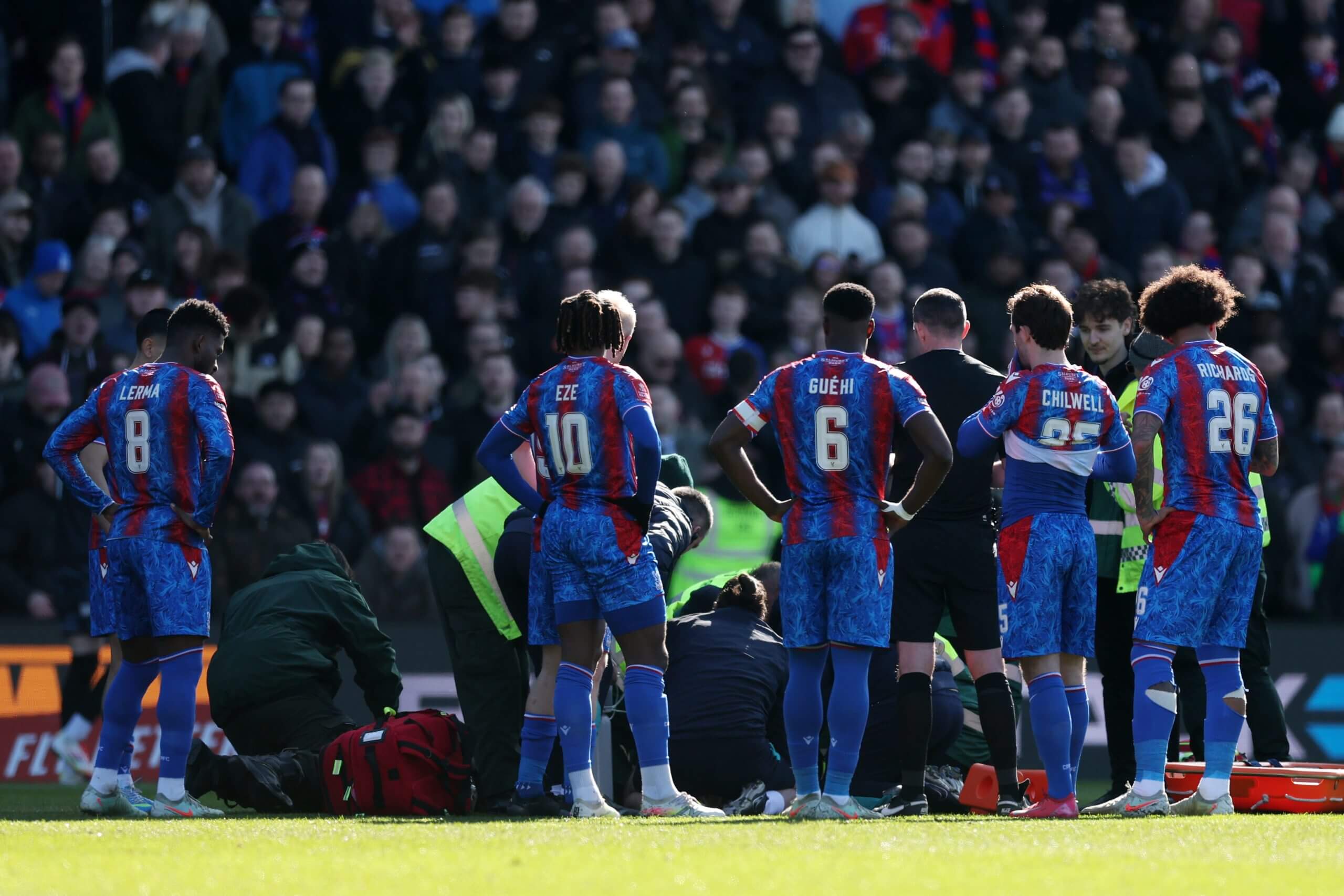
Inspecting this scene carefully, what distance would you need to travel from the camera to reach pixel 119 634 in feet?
28.0

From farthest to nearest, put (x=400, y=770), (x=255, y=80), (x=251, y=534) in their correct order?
(x=255, y=80) < (x=251, y=534) < (x=400, y=770)

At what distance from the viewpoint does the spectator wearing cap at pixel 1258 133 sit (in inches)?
717

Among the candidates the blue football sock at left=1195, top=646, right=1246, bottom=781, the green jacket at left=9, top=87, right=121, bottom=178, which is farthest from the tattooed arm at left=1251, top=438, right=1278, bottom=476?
the green jacket at left=9, top=87, right=121, bottom=178

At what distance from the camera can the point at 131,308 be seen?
1325cm

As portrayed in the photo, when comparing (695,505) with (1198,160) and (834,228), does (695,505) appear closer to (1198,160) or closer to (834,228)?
(834,228)

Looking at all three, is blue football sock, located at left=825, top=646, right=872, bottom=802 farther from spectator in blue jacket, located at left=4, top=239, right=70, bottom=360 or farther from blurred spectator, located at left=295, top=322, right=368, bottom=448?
spectator in blue jacket, located at left=4, top=239, right=70, bottom=360

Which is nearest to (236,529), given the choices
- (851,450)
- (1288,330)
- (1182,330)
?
(851,450)

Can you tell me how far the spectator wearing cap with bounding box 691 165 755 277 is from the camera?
1534 cm

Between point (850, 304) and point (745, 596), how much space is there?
191cm

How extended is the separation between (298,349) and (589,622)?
19.8ft

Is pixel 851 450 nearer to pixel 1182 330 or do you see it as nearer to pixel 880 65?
pixel 1182 330

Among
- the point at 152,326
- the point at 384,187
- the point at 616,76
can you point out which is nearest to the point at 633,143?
the point at 616,76

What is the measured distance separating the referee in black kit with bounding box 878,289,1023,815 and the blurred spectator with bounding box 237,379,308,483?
18.2ft

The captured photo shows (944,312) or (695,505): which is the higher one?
(944,312)
